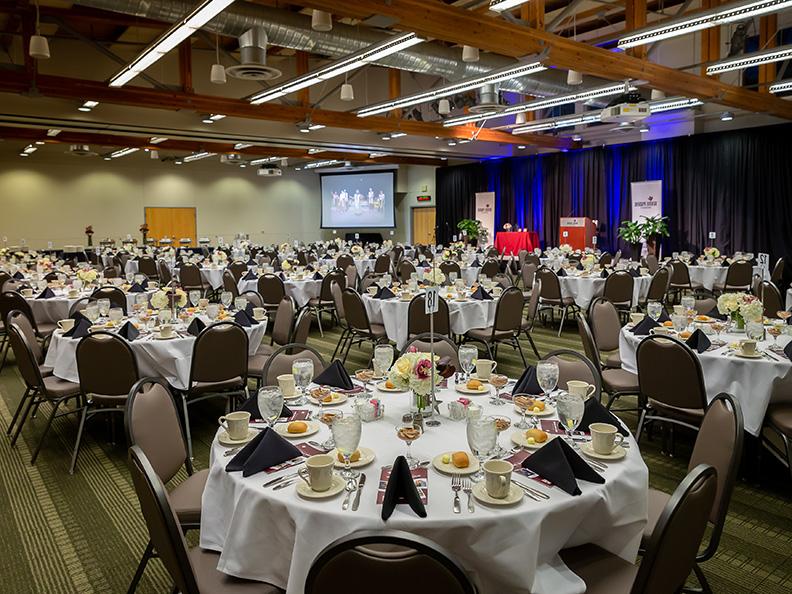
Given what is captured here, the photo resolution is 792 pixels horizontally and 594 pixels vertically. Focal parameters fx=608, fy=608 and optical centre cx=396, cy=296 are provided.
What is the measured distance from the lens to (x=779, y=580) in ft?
9.93

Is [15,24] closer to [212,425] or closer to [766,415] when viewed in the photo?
[212,425]

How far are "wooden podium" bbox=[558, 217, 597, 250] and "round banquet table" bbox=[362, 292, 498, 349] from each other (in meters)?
11.1

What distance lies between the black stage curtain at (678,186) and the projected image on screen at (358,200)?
11.9ft

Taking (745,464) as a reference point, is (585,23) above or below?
above

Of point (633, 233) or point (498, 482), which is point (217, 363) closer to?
point (498, 482)

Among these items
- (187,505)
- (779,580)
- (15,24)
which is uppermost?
(15,24)

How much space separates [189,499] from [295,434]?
610 mm

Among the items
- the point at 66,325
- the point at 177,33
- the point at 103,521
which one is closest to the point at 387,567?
the point at 103,521

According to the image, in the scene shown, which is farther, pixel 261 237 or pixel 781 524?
pixel 261 237

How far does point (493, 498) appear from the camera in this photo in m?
2.02

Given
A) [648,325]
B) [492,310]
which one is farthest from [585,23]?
[648,325]

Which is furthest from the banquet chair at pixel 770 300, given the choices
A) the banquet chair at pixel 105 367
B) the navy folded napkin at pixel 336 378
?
the banquet chair at pixel 105 367

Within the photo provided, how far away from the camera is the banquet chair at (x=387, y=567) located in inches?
60.2

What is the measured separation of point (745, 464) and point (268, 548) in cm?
362
